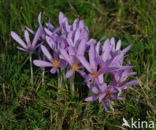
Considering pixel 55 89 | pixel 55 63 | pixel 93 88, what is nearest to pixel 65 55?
pixel 55 63

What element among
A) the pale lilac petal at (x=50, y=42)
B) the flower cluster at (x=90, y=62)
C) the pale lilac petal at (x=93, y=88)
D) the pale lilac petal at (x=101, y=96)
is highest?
the pale lilac petal at (x=50, y=42)

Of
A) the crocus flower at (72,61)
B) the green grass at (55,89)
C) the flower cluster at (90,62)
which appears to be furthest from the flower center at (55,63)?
the green grass at (55,89)

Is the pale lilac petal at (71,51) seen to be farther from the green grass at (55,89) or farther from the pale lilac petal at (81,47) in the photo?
the green grass at (55,89)

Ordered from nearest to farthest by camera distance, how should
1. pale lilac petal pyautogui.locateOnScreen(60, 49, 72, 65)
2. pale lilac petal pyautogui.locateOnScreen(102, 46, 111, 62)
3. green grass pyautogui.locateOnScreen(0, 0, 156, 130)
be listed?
pale lilac petal pyautogui.locateOnScreen(60, 49, 72, 65), pale lilac petal pyautogui.locateOnScreen(102, 46, 111, 62), green grass pyautogui.locateOnScreen(0, 0, 156, 130)

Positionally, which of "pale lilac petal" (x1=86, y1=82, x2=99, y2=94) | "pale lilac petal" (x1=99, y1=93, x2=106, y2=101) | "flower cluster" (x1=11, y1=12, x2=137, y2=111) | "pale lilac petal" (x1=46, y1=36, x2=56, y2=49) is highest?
"pale lilac petal" (x1=46, y1=36, x2=56, y2=49)

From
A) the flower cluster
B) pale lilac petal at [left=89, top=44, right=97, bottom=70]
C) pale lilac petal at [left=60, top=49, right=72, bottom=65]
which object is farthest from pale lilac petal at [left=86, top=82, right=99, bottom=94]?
pale lilac petal at [left=60, top=49, right=72, bottom=65]

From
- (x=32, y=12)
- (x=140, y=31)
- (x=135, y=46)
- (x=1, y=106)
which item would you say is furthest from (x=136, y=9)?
(x=1, y=106)

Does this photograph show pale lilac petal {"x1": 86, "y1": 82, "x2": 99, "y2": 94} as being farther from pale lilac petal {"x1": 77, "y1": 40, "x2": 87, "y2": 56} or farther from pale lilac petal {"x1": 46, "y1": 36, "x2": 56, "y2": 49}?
pale lilac petal {"x1": 46, "y1": 36, "x2": 56, "y2": 49}

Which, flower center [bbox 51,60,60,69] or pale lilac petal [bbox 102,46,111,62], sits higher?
pale lilac petal [bbox 102,46,111,62]

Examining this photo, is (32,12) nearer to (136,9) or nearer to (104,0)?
(104,0)
